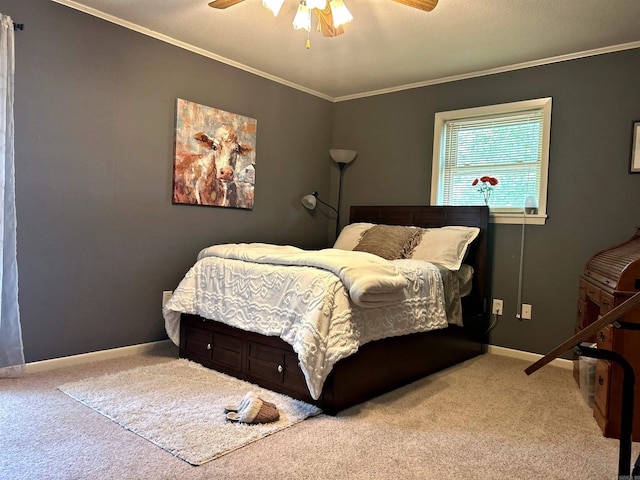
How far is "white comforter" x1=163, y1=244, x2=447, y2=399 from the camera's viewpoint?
229 centimetres

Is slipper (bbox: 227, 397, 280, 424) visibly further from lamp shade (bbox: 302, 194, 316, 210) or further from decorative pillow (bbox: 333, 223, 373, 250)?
lamp shade (bbox: 302, 194, 316, 210)

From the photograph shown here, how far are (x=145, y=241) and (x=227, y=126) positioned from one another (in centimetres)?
112

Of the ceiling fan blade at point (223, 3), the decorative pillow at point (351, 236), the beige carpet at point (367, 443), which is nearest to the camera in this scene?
the beige carpet at point (367, 443)

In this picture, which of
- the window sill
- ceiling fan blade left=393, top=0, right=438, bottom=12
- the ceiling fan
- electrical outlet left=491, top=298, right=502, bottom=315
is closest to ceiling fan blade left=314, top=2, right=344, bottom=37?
the ceiling fan

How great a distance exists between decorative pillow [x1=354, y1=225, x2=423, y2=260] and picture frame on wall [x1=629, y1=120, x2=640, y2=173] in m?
1.46

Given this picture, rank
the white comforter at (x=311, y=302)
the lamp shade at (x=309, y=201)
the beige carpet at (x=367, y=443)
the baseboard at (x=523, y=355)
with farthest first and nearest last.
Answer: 1. the lamp shade at (x=309, y=201)
2. the baseboard at (x=523, y=355)
3. the white comforter at (x=311, y=302)
4. the beige carpet at (x=367, y=443)

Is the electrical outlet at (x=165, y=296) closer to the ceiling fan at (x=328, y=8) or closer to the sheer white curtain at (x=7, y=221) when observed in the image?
the sheer white curtain at (x=7, y=221)

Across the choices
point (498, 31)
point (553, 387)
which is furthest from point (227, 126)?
point (553, 387)

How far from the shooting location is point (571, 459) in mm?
1996

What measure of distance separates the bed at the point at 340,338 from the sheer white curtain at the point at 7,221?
0.86 meters

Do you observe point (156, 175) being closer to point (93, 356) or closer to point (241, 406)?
point (93, 356)

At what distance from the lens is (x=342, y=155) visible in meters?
4.48

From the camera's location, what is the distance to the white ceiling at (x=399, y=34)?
9.12 feet

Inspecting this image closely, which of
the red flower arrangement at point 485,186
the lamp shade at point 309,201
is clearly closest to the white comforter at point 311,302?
the red flower arrangement at point 485,186
